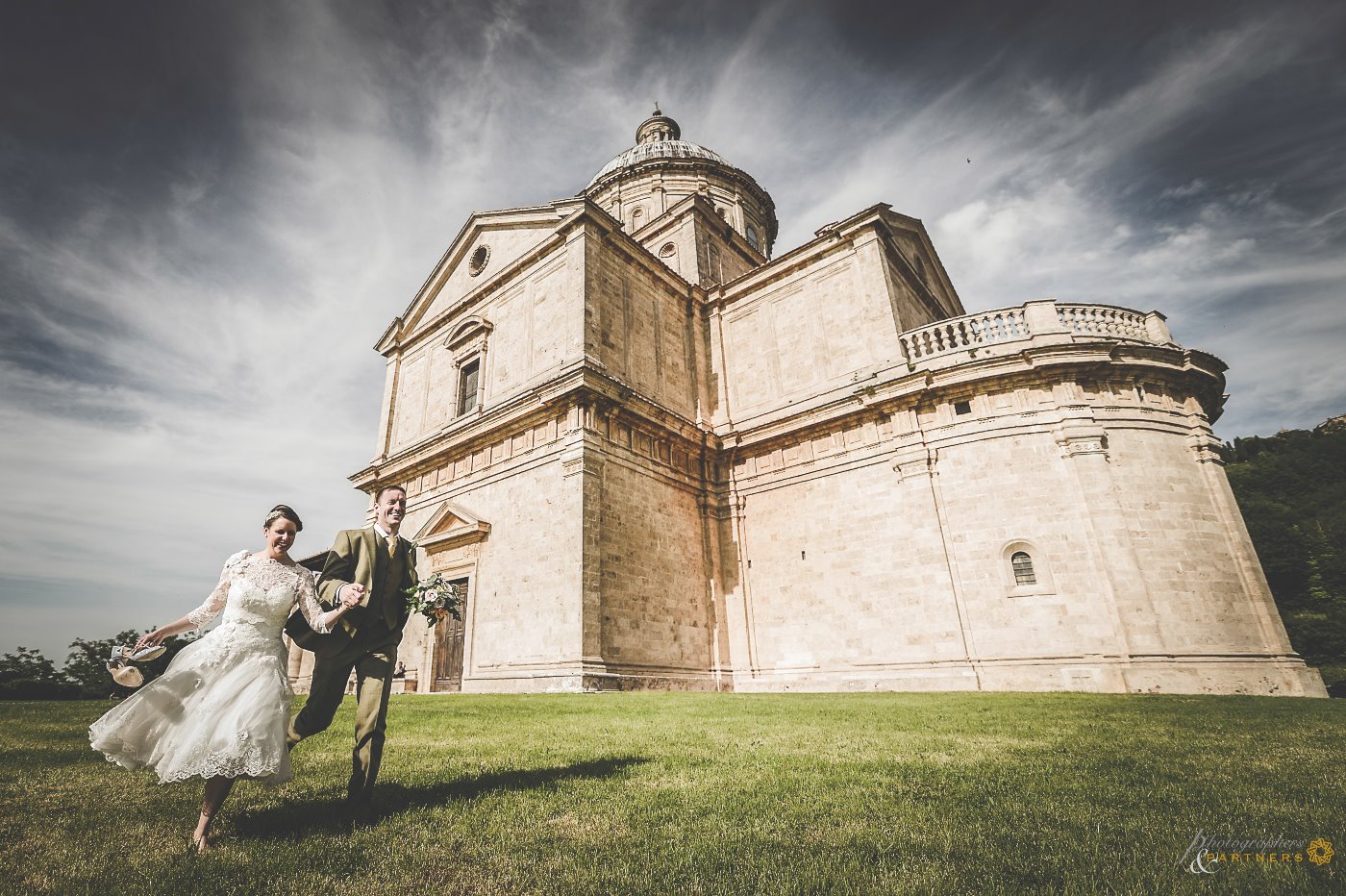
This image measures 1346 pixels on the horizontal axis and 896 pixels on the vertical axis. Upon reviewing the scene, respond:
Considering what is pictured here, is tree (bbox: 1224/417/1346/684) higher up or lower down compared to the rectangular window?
lower down

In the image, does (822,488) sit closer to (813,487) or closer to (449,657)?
(813,487)

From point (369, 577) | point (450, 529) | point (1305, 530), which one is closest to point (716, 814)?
point (369, 577)

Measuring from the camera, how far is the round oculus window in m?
21.4

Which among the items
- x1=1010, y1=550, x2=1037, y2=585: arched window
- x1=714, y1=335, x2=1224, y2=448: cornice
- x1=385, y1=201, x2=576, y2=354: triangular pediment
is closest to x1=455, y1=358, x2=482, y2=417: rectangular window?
x1=385, y1=201, x2=576, y2=354: triangular pediment

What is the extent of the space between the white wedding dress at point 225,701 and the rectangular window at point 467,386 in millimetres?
16975

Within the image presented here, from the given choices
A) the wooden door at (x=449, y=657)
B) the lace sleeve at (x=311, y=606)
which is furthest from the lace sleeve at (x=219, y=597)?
the wooden door at (x=449, y=657)

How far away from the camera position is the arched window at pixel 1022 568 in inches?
543

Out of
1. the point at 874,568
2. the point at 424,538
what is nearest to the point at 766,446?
the point at 874,568

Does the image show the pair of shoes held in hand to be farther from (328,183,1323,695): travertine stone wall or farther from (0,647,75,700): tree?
(0,647,75,700): tree

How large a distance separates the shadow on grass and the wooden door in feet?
40.6

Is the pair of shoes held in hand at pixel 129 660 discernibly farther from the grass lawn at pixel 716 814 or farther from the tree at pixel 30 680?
the tree at pixel 30 680

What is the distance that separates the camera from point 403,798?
3.98 m

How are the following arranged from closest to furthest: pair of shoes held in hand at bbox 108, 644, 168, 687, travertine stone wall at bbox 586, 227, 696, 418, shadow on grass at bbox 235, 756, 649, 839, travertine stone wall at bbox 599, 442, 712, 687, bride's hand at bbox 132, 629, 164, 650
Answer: pair of shoes held in hand at bbox 108, 644, 168, 687 < bride's hand at bbox 132, 629, 164, 650 < shadow on grass at bbox 235, 756, 649, 839 < travertine stone wall at bbox 599, 442, 712, 687 < travertine stone wall at bbox 586, 227, 696, 418

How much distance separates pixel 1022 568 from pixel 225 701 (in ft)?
49.3
